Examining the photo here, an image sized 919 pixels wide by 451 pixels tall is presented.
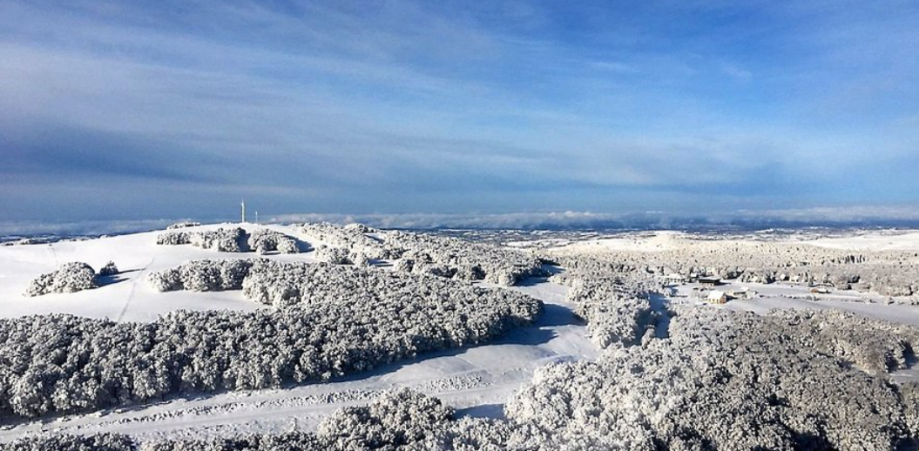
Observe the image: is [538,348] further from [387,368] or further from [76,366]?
[76,366]

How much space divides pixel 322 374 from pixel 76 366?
4017 mm

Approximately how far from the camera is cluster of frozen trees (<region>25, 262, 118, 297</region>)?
16.2 metres

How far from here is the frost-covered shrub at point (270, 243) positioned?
70.2 ft

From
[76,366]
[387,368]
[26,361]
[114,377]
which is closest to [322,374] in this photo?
[387,368]

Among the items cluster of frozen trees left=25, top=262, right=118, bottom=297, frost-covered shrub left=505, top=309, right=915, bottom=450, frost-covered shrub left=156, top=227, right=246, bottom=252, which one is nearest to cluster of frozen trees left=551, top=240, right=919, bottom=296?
frost-covered shrub left=156, top=227, right=246, bottom=252

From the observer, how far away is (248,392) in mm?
10781

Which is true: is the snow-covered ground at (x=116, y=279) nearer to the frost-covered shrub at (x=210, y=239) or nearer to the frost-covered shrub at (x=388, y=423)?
the frost-covered shrub at (x=210, y=239)

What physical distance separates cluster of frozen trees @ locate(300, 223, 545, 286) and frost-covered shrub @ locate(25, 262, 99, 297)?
6.55m

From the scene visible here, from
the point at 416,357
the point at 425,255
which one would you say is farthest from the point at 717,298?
the point at 416,357

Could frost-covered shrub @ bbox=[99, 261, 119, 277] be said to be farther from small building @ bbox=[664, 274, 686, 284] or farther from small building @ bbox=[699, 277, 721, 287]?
small building @ bbox=[699, 277, 721, 287]

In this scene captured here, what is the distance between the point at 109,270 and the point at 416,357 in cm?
1060

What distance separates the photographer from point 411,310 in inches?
577

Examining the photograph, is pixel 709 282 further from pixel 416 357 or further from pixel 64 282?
pixel 64 282

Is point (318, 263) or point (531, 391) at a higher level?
point (318, 263)
